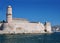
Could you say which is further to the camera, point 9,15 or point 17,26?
point 17,26

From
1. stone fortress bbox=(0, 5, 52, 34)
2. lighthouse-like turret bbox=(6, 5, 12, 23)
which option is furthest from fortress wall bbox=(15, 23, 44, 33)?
lighthouse-like turret bbox=(6, 5, 12, 23)

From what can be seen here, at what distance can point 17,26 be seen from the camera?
163ft

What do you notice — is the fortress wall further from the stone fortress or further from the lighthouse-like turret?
the lighthouse-like turret

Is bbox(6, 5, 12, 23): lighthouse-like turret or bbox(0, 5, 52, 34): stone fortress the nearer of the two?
bbox(0, 5, 52, 34): stone fortress

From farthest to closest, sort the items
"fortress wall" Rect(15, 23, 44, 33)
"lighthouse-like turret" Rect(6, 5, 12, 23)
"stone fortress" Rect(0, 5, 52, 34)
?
"fortress wall" Rect(15, 23, 44, 33) → "lighthouse-like turret" Rect(6, 5, 12, 23) → "stone fortress" Rect(0, 5, 52, 34)

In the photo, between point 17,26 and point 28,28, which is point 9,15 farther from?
point 28,28

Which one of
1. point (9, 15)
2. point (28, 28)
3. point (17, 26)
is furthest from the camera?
point (28, 28)

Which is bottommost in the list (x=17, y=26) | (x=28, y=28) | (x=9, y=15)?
(x=28, y=28)

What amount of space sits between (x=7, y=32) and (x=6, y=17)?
3.58 meters

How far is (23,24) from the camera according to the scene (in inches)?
1975

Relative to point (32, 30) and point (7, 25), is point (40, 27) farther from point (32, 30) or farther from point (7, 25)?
point (7, 25)

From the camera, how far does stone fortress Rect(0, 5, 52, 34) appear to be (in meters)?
47.5

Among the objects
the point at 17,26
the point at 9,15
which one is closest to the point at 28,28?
the point at 17,26

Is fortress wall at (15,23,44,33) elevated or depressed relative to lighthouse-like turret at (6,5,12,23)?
depressed
